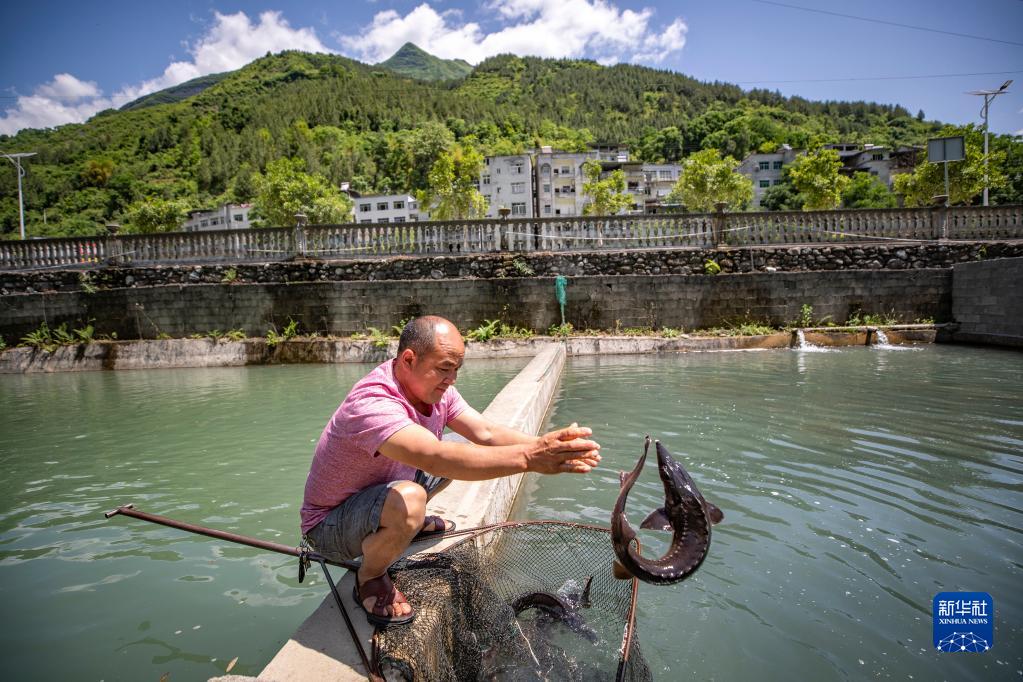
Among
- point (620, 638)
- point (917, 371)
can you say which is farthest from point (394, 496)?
point (917, 371)

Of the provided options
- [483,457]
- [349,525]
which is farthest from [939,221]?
[349,525]

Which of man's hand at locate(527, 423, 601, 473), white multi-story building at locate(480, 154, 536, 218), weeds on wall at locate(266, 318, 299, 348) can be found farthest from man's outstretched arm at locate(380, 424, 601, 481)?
white multi-story building at locate(480, 154, 536, 218)

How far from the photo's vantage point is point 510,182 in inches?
2692

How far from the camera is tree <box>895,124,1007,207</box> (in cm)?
2708

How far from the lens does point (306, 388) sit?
882 centimetres

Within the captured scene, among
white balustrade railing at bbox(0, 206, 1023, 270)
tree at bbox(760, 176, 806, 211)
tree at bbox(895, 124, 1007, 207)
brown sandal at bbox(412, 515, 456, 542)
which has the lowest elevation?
brown sandal at bbox(412, 515, 456, 542)

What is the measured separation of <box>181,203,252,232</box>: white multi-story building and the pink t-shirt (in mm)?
85023

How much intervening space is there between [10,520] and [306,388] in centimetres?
500

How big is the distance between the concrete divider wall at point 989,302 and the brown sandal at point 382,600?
12.5 m

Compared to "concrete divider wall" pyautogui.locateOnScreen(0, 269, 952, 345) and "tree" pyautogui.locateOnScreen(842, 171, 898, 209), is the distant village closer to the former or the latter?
"tree" pyautogui.locateOnScreen(842, 171, 898, 209)

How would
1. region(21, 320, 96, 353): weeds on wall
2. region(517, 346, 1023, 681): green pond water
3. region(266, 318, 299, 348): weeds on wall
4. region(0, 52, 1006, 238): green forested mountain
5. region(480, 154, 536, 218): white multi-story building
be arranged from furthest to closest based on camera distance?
region(0, 52, 1006, 238): green forested mountain
region(480, 154, 536, 218): white multi-story building
region(21, 320, 96, 353): weeds on wall
region(266, 318, 299, 348): weeds on wall
region(517, 346, 1023, 681): green pond water

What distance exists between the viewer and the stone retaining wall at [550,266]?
12648 millimetres

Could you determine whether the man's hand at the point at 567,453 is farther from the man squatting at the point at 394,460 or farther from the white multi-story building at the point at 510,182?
the white multi-story building at the point at 510,182

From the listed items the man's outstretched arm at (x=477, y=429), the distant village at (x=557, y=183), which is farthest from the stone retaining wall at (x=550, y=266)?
the distant village at (x=557, y=183)
